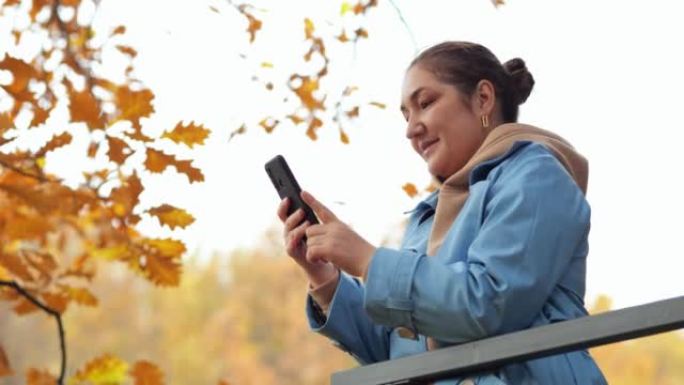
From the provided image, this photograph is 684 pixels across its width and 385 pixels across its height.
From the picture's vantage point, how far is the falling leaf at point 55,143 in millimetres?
2535

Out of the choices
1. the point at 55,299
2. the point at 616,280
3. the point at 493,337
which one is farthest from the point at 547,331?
the point at 616,280

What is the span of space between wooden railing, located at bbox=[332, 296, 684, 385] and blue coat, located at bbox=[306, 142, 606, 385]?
0.06 metres

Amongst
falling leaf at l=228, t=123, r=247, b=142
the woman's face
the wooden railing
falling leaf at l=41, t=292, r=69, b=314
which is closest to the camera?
the wooden railing

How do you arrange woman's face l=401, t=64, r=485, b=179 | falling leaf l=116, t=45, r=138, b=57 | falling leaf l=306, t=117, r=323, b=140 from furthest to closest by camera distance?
falling leaf l=116, t=45, r=138, b=57, falling leaf l=306, t=117, r=323, b=140, woman's face l=401, t=64, r=485, b=179

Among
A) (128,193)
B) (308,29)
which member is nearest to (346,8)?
(308,29)

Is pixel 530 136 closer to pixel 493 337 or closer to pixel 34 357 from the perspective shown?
pixel 493 337

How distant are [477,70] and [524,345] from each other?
0.64 m

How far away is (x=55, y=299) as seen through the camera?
9.91ft

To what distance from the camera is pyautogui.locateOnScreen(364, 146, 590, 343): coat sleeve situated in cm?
134

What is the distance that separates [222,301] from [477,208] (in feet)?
70.3

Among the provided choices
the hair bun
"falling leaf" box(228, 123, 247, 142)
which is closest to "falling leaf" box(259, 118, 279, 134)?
"falling leaf" box(228, 123, 247, 142)

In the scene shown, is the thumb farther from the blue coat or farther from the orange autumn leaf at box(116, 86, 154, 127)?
the orange autumn leaf at box(116, 86, 154, 127)

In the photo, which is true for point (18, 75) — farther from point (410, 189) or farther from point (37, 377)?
point (410, 189)

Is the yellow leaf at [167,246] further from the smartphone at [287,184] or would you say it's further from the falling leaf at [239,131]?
the smartphone at [287,184]
